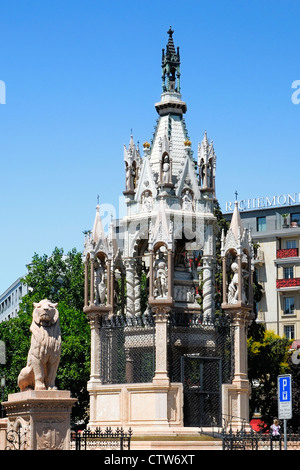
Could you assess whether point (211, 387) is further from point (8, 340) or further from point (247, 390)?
point (8, 340)

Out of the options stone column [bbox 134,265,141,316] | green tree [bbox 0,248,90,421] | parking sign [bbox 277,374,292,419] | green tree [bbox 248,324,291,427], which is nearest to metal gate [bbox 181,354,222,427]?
stone column [bbox 134,265,141,316]

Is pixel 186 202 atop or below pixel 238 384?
atop

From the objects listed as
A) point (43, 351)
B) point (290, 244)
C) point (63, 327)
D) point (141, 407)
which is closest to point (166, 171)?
point (141, 407)

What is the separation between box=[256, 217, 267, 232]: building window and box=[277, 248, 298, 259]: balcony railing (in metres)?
3.04

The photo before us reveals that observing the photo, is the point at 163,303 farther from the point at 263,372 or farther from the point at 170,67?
the point at 263,372

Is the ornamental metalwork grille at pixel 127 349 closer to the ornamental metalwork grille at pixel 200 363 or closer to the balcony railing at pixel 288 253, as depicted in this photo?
the ornamental metalwork grille at pixel 200 363

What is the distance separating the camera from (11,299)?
120 meters

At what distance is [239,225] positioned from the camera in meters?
34.3

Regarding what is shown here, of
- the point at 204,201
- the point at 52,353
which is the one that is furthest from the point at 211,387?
the point at 52,353

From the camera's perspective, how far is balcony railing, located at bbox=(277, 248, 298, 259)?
3174 inches

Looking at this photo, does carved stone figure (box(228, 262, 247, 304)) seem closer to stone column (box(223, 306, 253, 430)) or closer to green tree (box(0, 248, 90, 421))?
stone column (box(223, 306, 253, 430))

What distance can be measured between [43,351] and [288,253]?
58495 mm

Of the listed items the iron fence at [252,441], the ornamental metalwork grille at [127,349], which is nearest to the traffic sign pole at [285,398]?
the iron fence at [252,441]
